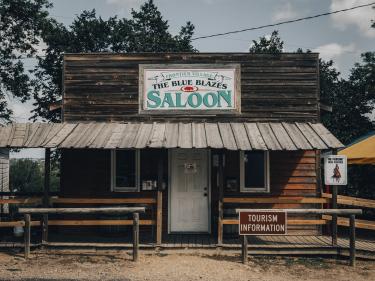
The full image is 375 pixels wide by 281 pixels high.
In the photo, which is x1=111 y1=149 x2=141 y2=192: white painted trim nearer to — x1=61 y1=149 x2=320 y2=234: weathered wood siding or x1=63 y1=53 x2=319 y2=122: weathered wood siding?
x1=61 y1=149 x2=320 y2=234: weathered wood siding

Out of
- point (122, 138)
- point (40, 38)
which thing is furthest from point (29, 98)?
point (122, 138)

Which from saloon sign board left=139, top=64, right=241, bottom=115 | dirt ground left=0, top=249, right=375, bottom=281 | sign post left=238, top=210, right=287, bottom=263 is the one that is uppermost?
saloon sign board left=139, top=64, right=241, bottom=115

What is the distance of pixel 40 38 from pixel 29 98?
15.8 feet

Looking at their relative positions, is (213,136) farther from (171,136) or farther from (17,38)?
(17,38)

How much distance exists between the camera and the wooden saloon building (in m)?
12.1

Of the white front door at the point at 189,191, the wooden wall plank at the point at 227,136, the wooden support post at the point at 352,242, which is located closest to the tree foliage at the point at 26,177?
the white front door at the point at 189,191

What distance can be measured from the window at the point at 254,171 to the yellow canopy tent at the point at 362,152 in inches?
133

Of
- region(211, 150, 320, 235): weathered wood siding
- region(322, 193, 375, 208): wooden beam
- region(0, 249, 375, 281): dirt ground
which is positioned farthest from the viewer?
region(211, 150, 320, 235): weathered wood siding

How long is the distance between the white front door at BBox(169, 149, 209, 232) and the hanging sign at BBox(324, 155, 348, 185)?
360 cm

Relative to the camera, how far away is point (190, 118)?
39.9 feet

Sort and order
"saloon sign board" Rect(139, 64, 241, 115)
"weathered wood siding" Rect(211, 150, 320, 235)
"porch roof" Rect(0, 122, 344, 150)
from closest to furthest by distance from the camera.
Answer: "porch roof" Rect(0, 122, 344, 150), "weathered wood siding" Rect(211, 150, 320, 235), "saloon sign board" Rect(139, 64, 241, 115)

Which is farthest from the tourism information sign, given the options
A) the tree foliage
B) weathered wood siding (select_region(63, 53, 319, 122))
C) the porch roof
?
the tree foliage

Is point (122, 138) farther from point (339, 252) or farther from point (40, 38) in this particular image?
point (40, 38)

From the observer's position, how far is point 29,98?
97.4ft
